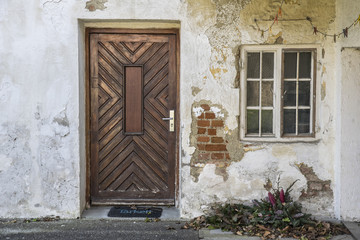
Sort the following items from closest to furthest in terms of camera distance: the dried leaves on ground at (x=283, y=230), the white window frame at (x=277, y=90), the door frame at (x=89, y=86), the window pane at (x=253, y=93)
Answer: the dried leaves on ground at (x=283, y=230), the white window frame at (x=277, y=90), the window pane at (x=253, y=93), the door frame at (x=89, y=86)

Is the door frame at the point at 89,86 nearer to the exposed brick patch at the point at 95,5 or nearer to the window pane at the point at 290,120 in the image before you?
the exposed brick patch at the point at 95,5

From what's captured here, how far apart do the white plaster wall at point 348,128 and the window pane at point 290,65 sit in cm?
51

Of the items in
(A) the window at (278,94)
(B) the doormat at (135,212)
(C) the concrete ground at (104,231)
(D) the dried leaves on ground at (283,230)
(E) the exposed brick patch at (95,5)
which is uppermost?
(E) the exposed brick patch at (95,5)

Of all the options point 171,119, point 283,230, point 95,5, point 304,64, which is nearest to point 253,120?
point 304,64

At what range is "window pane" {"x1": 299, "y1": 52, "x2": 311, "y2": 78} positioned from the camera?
16.6 ft

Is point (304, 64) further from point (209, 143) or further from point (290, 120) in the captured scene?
point (209, 143)

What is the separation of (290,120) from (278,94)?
380 mm

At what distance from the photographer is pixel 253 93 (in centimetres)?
509

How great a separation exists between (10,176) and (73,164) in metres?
0.79

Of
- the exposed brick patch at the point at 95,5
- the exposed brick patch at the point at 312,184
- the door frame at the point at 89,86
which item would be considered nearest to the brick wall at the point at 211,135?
the door frame at the point at 89,86

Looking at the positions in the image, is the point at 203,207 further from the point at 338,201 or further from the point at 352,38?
the point at 352,38

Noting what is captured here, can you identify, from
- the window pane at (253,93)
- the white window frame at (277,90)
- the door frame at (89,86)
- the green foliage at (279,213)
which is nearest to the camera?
the green foliage at (279,213)

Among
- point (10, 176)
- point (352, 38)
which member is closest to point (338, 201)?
point (352, 38)

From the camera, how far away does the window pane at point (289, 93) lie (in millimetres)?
5062
